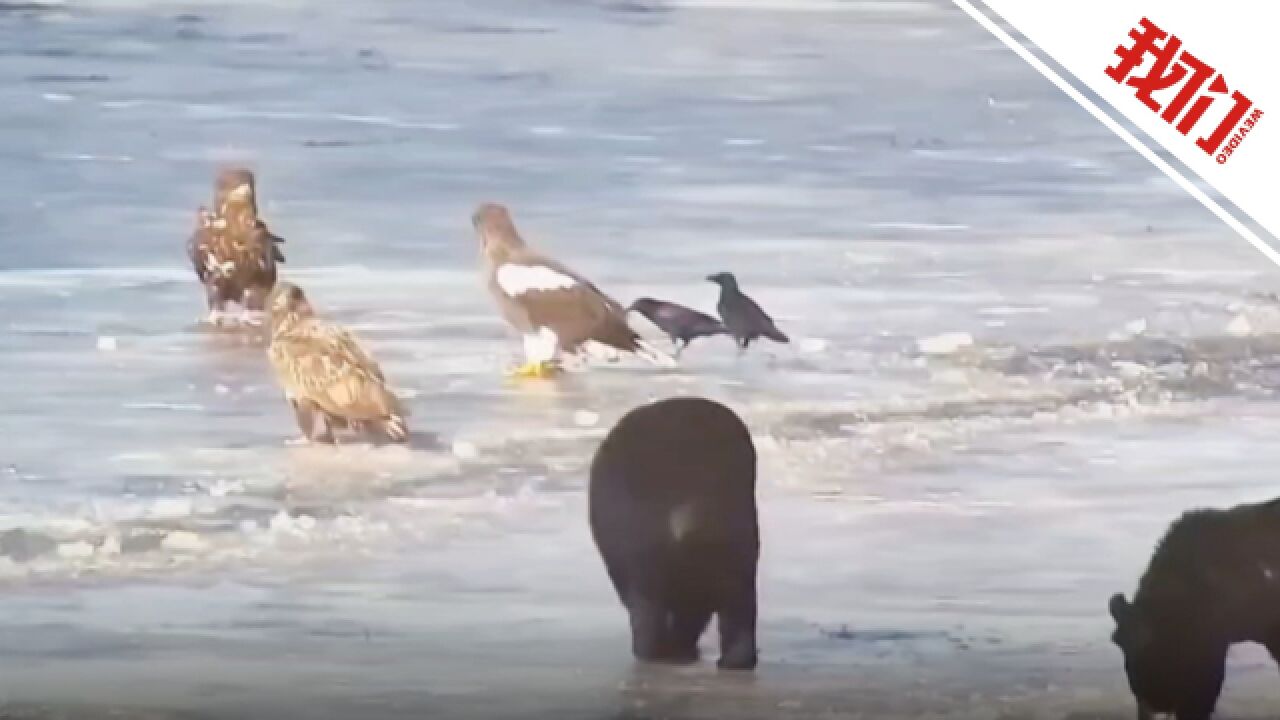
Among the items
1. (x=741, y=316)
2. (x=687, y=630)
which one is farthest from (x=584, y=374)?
(x=687, y=630)

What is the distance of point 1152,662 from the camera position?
5.45ft

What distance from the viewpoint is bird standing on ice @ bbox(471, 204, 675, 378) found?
5.56 feet

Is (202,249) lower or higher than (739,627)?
higher

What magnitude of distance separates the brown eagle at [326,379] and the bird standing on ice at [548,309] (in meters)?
0.14

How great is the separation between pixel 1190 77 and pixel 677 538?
0.71 m

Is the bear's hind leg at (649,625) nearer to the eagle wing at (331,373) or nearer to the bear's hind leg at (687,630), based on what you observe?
the bear's hind leg at (687,630)

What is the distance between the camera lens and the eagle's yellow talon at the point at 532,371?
1.70m

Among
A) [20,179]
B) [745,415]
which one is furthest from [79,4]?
[745,415]

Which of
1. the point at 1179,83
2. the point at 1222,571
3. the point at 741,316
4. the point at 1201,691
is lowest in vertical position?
the point at 1201,691

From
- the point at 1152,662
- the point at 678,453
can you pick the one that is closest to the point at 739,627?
the point at 678,453

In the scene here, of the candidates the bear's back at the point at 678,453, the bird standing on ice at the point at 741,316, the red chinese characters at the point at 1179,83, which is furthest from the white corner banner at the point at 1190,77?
the bear's back at the point at 678,453

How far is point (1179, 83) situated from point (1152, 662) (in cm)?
59

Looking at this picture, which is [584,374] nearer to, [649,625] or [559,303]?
[559,303]

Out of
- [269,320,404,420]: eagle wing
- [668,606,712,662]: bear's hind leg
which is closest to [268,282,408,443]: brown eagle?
[269,320,404,420]: eagle wing
